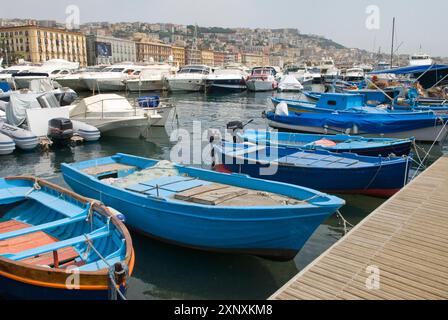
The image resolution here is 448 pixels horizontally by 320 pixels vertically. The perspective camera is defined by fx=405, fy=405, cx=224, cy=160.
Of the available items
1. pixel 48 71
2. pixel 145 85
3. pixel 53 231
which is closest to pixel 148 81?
pixel 145 85

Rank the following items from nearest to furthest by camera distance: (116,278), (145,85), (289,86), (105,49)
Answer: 1. (116,278)
2. (145,85)
3. (289,86)
4. (105,49)

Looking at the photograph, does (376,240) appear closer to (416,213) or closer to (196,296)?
(416,213)

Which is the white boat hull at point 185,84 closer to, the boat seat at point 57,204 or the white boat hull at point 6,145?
the white boat hull at point 6,145

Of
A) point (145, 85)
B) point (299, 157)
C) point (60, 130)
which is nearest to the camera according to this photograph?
point (299, 157)

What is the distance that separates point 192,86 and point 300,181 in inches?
1678

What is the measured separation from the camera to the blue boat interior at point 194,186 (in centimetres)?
820

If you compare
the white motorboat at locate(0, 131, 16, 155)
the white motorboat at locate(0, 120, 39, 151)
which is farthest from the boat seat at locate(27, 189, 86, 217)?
the white motorboat at locate(0, 120, 39, 151)

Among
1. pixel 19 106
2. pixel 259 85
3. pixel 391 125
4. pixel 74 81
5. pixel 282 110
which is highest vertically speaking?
pixel 74 81

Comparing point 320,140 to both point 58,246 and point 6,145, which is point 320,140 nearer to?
point 58,246

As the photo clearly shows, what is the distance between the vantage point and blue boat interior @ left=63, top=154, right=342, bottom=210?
8203 millimetres

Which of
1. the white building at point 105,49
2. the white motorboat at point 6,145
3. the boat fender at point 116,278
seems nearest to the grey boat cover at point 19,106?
the white motorboat at point 6,145

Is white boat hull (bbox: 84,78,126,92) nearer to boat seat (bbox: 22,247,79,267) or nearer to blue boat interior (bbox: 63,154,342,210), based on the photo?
blue boat interior (bbox: 63,154,342,210)

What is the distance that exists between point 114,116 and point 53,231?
13592 millimetres

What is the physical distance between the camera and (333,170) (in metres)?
11.9
